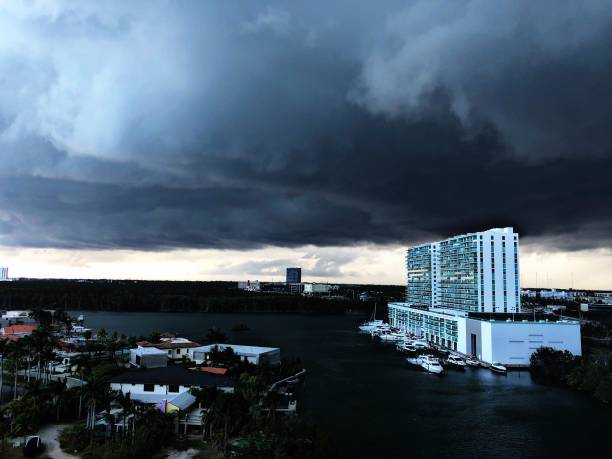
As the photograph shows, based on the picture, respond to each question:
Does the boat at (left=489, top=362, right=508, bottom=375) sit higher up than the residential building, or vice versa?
the residential building

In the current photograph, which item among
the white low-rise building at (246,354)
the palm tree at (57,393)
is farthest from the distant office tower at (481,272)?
the palm tree at (57,393)

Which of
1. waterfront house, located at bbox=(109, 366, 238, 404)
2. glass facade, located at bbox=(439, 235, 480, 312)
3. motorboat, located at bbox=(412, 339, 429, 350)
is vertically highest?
glass facade, located at bbox=(439, 235, 480, 312)

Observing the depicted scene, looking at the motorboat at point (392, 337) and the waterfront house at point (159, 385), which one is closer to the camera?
the waterfront house at point (159, 385)

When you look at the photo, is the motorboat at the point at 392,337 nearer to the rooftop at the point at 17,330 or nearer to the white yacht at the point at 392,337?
the white yacht at the point at 392,337

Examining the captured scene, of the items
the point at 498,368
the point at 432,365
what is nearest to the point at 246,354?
the point at 432,365

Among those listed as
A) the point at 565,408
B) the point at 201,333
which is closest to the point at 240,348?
the point at 565,408

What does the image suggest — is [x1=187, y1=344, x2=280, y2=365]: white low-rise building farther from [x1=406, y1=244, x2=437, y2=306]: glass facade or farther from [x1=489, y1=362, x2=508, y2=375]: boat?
[x1=406, y1=244, x2=437, y2=306]: glass facade

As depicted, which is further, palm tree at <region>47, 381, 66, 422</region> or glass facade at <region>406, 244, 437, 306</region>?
glass facade at <region>406, 244, 437, 306</region>

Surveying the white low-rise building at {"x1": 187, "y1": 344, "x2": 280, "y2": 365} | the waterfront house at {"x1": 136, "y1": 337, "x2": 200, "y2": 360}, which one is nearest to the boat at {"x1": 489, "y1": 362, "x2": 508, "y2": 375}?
the white low-rise building at {"x1": 187, "y1": 344, "x2": 280, "y2": 365}
